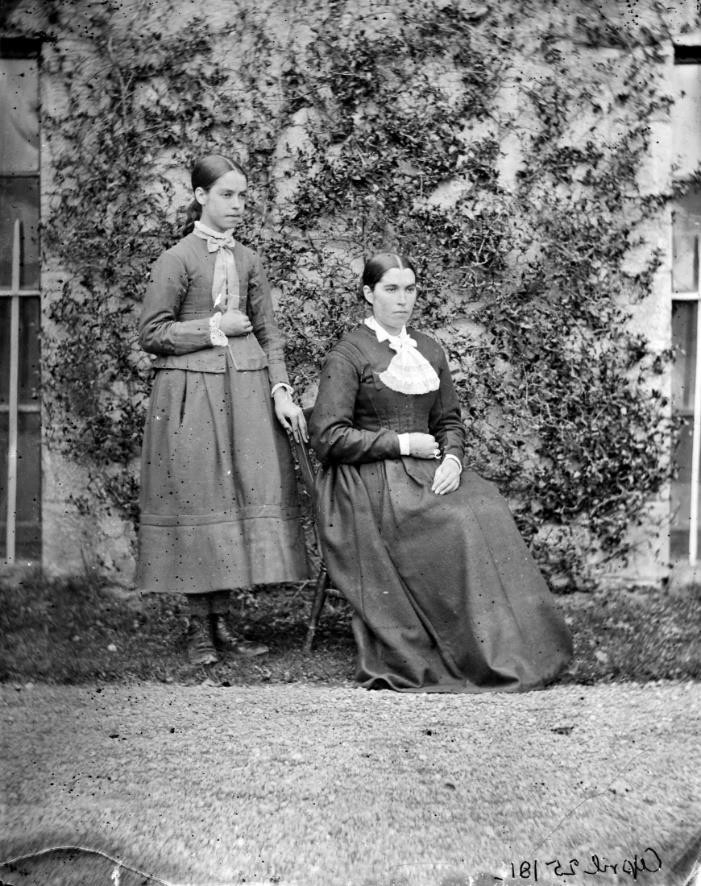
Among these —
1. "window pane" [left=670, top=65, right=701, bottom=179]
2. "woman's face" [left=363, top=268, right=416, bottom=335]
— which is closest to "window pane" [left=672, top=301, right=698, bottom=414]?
"window pane" [left=670, top=65, right=701, bottom=179]

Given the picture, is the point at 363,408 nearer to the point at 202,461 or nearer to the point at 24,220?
the point at 202,461

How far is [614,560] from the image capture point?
17.0 ft

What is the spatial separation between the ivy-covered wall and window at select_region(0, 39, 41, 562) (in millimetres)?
109

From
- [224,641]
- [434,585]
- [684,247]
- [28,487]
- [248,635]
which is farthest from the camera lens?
[684,247]

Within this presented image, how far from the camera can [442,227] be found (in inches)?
201

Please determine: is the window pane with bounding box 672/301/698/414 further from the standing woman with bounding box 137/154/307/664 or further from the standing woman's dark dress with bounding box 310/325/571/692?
the standing woman with bounding box 137/154/307/664

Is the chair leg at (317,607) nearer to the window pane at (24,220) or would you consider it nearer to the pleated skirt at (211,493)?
the pleated skirt at (211,493)

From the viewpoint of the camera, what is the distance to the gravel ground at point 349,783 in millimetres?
2523

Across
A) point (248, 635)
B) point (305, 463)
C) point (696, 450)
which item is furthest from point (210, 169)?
point (696, 450)

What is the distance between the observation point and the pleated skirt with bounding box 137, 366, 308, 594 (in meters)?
3.93

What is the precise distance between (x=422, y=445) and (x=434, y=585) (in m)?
0.56

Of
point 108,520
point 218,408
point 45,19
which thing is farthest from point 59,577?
point 45,19

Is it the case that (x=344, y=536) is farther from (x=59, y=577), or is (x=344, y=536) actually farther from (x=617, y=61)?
(x=617, y=61)

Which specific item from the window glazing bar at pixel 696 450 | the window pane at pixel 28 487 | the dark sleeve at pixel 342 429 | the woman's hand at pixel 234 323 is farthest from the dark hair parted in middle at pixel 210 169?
the window glazing bar at pixel 696 450
